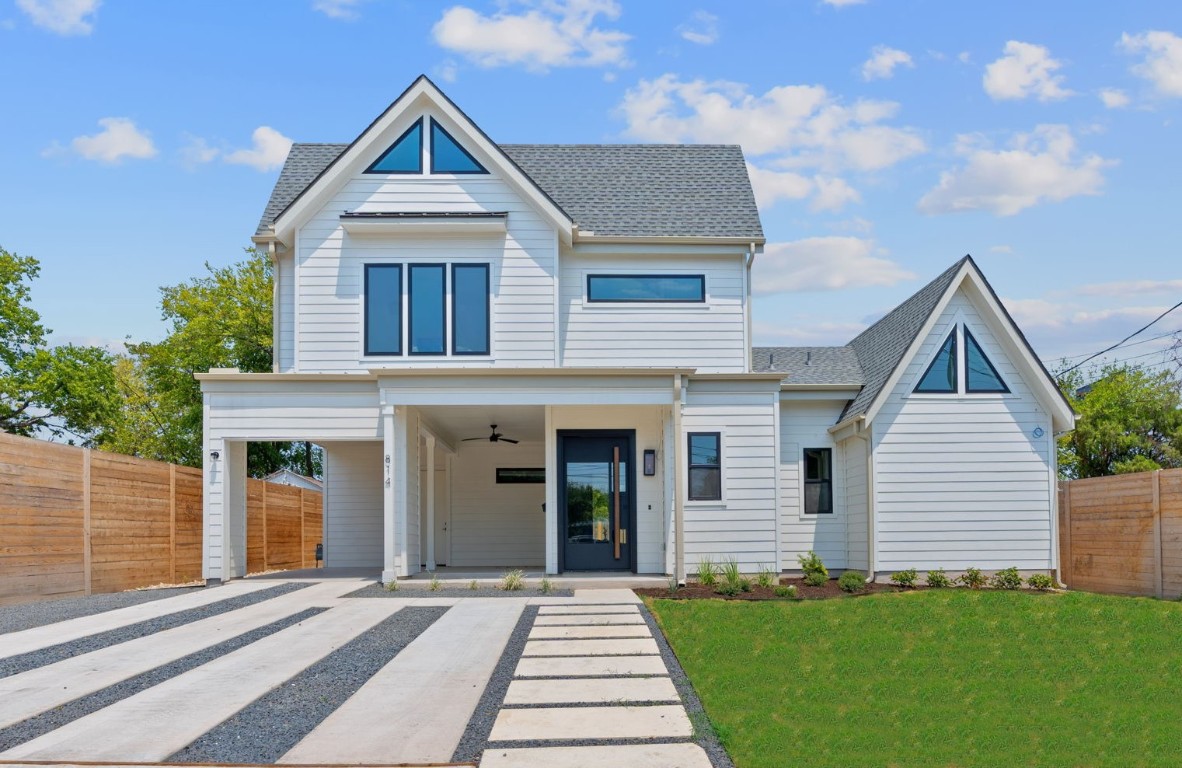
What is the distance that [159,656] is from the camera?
9.16 meters

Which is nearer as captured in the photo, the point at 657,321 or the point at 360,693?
the point at 360,693

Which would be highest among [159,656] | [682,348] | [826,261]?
[826,261]

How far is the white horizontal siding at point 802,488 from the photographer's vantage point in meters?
18.8

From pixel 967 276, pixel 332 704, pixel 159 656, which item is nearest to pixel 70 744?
pixel 332 704

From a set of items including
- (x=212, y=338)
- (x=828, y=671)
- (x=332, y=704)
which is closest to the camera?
(x=332, y=704)

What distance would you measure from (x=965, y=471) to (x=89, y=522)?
12.9 meters

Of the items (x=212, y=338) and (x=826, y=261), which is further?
(x=212, y=338)

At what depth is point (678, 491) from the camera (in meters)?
15.9

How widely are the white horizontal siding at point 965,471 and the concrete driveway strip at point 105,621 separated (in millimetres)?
9868

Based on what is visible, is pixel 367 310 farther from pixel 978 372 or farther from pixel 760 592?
pixel 978 372

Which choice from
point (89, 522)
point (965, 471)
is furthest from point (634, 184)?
point (89, 522)

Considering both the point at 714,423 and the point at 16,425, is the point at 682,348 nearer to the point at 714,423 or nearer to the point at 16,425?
the point at 714,423

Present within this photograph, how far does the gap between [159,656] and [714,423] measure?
9739mm

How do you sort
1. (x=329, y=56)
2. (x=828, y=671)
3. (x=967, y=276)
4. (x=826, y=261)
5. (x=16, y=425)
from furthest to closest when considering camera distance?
(x=16, y=425), (x=826, y=261), (x=967, y=276), (x=329, y=56), (x=828, y=671)
